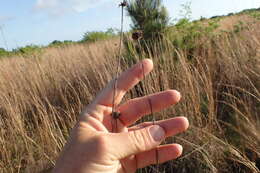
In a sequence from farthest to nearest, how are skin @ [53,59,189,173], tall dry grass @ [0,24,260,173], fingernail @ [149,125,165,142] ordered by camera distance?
1. tall dry grass @ [0,24,260,173]
2. fingernail @ [149,125,165,142]
3. skin @ [53,59,189,173]

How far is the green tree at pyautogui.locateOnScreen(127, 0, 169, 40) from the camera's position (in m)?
3.84

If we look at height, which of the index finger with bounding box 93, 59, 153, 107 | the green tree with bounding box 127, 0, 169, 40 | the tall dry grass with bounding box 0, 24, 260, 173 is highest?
the green tree with bounding box 127, 0, 169, 40

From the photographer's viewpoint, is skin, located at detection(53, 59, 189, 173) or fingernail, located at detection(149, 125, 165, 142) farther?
fingernail, located at detection(149, 125, 165, 142)

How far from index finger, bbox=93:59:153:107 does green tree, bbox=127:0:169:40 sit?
2.77m

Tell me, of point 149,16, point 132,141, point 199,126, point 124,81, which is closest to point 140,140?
point 132,141

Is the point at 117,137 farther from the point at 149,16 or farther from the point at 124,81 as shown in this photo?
the point at 149,16

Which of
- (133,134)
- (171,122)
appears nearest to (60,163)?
(133,134)

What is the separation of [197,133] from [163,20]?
8.11 feet

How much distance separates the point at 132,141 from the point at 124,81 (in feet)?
1.02

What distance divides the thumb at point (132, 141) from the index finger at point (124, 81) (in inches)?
9.3

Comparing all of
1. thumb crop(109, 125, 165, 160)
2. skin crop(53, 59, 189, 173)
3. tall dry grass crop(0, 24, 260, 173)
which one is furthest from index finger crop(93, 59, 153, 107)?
tall dry grass crop(0, 24, 260, 173)

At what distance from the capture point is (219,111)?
8.50ft

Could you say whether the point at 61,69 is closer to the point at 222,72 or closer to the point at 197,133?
the point at 222,72

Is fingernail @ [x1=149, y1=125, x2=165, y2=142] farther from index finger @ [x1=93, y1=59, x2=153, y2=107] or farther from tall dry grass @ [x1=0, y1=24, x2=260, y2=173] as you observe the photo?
tall dry grass @ [x1=0, y1=24, x2=260, y2=173]
